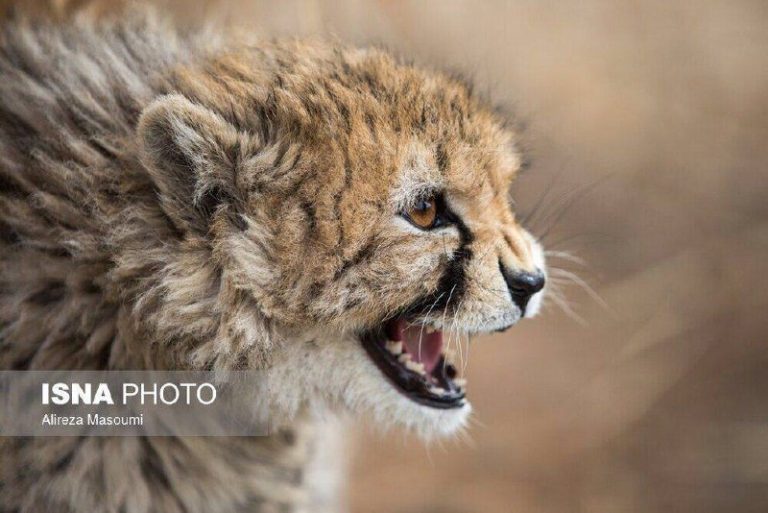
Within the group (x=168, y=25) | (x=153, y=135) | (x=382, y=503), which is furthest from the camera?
(x=382, y=503)

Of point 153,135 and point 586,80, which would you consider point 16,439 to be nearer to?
point 153,135

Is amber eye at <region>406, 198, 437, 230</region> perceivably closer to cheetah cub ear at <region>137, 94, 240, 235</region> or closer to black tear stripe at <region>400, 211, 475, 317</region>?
black tear stripe at <region>400, 211, 475, 317</region>

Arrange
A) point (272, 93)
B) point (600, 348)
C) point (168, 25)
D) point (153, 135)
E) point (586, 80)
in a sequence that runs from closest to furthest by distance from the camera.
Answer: point (153, 135), point (272, 93), point (168, 25), point (600, 348), point (586, 80)

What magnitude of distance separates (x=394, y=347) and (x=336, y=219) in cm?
40

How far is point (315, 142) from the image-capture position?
7.02 feet

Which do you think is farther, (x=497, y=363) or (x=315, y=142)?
(x=497, y=363)

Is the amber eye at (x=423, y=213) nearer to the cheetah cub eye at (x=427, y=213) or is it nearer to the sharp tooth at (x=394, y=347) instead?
the cheetah cub eye at (x=427, y=213)

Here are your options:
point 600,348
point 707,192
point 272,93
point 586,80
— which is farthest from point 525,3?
point 272,93

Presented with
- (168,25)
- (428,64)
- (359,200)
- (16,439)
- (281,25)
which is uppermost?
(281,25)

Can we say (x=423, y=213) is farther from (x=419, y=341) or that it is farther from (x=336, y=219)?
(x=419, y=341)

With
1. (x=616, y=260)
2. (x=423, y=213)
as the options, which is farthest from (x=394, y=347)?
(x=616, y=260)

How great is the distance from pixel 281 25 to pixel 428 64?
187 cm

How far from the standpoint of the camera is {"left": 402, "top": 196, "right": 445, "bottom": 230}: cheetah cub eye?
2158 millimetres

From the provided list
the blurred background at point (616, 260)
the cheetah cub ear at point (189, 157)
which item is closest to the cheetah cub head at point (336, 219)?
the cheetah cub ear at point (189, 157)
